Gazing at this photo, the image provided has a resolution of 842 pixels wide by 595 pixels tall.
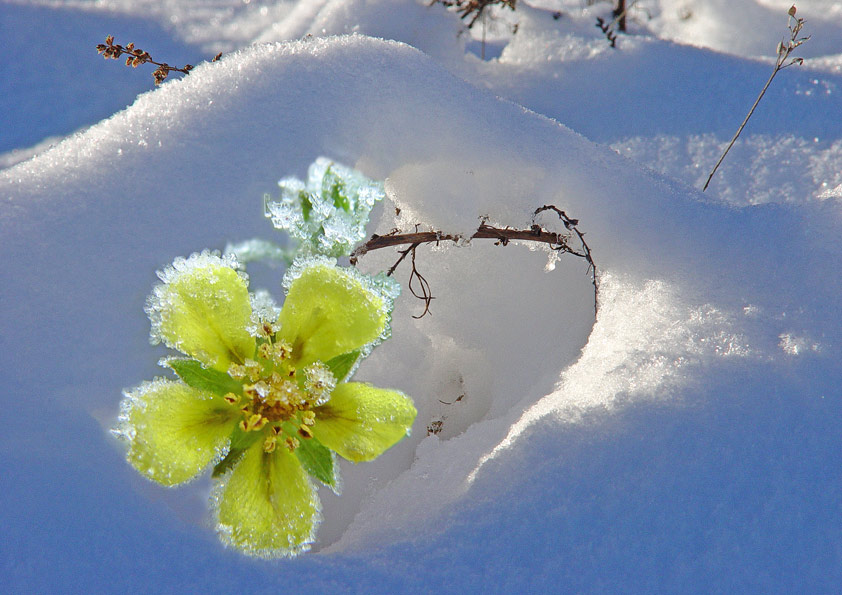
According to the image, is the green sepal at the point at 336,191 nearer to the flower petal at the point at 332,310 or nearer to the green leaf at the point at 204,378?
the flower petal at the point at 332,310

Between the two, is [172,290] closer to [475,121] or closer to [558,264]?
[475,121]

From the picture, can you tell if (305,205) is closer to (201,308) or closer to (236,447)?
(201,308)

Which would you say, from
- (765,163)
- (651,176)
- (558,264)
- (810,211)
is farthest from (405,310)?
(765,163)

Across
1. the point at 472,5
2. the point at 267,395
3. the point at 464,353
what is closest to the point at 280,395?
the point at 267,395

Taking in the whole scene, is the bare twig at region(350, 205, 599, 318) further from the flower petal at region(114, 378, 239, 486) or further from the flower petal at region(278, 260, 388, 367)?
the flower petal at region(114, 378, 239, 486)

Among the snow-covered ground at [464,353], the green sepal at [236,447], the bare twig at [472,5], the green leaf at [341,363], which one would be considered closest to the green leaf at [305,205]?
the snow-covered ground at [464,353]

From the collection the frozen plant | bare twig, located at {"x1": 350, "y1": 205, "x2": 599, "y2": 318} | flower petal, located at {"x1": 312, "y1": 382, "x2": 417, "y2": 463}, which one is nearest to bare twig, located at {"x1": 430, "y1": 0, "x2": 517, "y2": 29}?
bare twig, located at {"x1": 350, "y1": 205, "x2": 599, "y2": 318}
